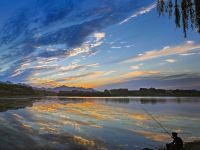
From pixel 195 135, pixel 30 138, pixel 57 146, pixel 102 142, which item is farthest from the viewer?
pixel 195 135

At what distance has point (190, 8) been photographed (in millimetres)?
12531

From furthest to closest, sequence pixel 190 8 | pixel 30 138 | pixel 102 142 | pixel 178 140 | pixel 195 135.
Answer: pixel 195 135, pixel 30 138, pixel 102 142, pixel 178 140, pixel 190 8

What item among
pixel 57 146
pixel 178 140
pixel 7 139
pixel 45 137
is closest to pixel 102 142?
pixel 57 146

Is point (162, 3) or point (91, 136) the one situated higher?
point (162, 3)

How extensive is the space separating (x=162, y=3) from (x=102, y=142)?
50.0ft

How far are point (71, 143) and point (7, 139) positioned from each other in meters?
6.27

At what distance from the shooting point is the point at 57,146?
22.6 metres

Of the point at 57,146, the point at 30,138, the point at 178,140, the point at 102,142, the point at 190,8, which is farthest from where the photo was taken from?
the point at 30,138

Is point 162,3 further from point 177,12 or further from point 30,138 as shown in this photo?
point 30,138

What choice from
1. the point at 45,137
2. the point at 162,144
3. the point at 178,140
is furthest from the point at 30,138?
the point at 178,140

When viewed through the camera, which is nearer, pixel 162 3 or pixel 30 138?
pixel 162 3

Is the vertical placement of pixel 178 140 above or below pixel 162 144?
above

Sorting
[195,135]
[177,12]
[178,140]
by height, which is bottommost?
[195,135]

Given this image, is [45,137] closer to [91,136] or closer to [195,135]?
[91,136]
